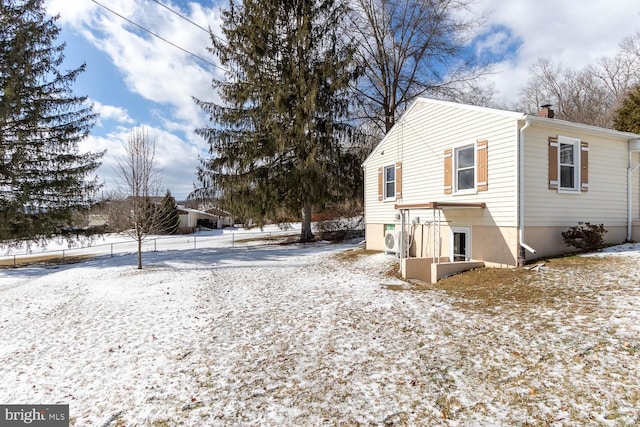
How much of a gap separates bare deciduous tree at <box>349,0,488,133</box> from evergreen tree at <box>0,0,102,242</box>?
16002 mm

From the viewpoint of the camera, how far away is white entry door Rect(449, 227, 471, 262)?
1005 cm

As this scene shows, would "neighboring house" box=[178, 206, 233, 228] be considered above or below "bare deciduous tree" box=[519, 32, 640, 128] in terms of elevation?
below

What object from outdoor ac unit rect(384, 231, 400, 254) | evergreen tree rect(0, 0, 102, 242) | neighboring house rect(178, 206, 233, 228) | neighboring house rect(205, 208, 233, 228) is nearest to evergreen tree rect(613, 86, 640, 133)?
outdoor ac unit rect(384, 231, 400, 254)

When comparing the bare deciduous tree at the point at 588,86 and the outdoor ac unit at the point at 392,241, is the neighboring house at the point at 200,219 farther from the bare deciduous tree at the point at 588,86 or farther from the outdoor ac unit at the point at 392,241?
the bare deciduous tree at the point at 588,86

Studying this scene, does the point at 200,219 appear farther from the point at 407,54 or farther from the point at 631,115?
the point at 631,115

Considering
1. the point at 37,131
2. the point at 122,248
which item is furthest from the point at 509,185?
the point at 122,248

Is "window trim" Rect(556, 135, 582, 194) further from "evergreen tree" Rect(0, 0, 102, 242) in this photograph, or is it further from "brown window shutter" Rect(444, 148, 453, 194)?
"evergreen tree" Rect(0, 0, 102, 242)

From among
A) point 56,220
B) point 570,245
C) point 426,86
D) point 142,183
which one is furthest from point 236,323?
point 426,86

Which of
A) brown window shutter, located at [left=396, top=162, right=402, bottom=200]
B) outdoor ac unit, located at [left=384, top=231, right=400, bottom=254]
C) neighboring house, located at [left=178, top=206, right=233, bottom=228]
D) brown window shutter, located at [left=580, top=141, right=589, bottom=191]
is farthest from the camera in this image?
neighboring house, located at [left=178, top=206, right=233, bottom=228]

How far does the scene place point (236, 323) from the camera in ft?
20.5

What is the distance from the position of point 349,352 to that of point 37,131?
63.8ft

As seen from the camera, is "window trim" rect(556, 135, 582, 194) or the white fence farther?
the white fence

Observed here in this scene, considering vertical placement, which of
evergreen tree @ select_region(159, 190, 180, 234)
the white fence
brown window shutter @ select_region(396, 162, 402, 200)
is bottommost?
the white fence

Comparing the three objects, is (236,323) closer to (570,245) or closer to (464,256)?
(464,256)
